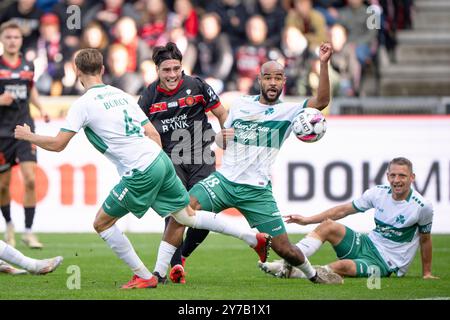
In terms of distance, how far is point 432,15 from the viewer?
72.4 feet

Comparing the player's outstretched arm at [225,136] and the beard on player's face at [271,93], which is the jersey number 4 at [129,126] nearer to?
the player's outstretched arm at [225,136]

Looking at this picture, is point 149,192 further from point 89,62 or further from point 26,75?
point 26,75

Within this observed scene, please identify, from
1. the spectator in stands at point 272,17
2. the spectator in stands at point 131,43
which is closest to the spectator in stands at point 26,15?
the spectator in stands at point 131,43

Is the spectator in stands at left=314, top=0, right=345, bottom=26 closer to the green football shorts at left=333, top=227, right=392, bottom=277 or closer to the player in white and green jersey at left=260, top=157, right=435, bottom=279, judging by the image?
the player in white and green jersey at left=260, top=157, right=435, bottom=279

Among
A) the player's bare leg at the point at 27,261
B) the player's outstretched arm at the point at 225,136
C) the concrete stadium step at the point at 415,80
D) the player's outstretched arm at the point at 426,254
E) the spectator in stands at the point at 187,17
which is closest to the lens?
the player's bare leg at the point at 27,261

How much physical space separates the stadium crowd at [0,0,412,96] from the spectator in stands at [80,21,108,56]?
0.02 metres

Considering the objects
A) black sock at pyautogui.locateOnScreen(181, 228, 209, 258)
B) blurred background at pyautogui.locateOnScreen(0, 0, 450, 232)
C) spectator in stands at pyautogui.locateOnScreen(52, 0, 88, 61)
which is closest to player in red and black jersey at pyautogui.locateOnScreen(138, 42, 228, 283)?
black sock at pyautogui.locateOnScreen(181, 228, 209, 258)

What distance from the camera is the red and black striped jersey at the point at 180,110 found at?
11.0m

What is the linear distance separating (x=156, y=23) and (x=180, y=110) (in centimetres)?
941

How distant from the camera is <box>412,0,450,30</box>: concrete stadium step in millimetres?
22016

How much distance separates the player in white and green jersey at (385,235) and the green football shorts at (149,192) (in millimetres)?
1519

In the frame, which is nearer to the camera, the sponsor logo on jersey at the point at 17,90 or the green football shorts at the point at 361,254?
the green football shorts at the point at 361,254

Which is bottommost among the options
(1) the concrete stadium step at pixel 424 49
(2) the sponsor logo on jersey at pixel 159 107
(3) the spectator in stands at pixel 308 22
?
(2) the sponsor logo on jersey at pixel 159 107
